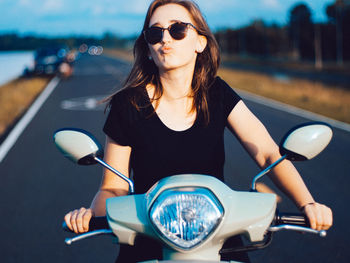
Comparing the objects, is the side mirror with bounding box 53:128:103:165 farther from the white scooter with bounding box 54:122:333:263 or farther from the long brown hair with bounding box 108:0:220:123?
the long brown hair with bounding box 108:0:220:123

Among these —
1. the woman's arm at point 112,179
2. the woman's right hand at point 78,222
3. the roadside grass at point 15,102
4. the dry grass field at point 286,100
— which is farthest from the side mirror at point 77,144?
the dry grass field at point 286,100

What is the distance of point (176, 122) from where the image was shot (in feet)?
7.30

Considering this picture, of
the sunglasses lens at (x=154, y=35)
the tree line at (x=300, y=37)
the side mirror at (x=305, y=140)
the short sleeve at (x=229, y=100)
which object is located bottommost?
the tree line at (x=300, y=37)

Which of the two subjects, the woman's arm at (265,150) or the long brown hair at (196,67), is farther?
the long brown hair at (196,67)

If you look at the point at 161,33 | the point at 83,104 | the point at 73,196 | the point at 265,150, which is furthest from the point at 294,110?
the point at 161,33

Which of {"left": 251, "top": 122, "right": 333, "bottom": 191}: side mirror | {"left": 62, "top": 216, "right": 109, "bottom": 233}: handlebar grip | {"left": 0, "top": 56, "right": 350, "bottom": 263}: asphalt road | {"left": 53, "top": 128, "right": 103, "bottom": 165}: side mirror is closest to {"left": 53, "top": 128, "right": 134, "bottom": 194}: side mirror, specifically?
{"left": 53, "top": 128, "right": 103, "bottom": 165}: side mirror

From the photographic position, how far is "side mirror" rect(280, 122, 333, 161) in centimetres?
178

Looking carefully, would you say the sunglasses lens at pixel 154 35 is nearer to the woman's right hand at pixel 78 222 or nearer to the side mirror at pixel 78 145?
the side mirror at pixel 78 145

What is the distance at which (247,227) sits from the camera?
1.59 metres

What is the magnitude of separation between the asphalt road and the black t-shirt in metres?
1.10

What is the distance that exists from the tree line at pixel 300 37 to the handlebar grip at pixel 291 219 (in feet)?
144

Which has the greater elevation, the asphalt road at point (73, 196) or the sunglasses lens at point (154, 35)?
the sunglasses lens at point (154, 35)

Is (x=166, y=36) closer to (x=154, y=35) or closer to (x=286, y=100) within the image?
(x=154, y=35)

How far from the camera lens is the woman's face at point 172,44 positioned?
2.14 metres
